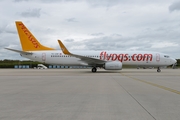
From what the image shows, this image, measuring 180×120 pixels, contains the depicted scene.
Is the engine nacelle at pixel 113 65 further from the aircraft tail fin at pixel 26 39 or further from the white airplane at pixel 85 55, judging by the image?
the aircraft tail fin at pixel 26 39

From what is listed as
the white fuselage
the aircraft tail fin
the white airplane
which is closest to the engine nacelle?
the white airplane

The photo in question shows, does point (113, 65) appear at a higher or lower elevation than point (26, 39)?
lower

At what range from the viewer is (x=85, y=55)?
31.1m

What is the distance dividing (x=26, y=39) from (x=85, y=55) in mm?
8999

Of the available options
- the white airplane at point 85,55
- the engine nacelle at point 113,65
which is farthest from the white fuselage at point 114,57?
the engine nacelle at point 113,65

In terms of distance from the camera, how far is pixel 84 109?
5785mm

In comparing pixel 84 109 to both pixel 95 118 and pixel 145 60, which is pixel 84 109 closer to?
pixel 95 118

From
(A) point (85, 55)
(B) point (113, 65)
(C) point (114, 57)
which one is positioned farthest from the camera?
(A) point (85, 55)

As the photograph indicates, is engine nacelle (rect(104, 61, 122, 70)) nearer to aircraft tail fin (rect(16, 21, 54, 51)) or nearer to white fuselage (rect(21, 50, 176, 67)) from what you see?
white fuselage (rect(21, 50, 176, 67))

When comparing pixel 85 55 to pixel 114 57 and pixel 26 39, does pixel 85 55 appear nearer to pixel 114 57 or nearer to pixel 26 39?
pixel 114 57

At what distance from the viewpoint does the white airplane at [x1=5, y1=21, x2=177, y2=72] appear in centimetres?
2989

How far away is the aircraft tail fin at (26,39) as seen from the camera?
3164 centimetres

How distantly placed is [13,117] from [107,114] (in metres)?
2.17

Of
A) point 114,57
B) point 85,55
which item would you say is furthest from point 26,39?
point 114,57
